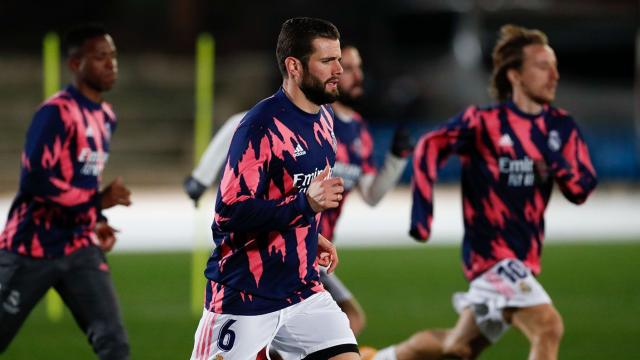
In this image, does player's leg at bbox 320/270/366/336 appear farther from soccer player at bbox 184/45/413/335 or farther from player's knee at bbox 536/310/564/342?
player's knee at bbox 536/310/564/342

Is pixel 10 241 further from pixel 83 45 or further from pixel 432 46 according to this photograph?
pixel 432 46

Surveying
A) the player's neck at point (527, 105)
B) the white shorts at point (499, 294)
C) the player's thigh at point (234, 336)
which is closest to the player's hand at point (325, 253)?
the player's thigh at point (234, 336)

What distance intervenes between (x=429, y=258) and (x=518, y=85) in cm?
950

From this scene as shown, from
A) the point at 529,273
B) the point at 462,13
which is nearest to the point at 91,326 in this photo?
the point at 529,273

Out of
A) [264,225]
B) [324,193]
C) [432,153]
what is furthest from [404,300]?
[324,193]

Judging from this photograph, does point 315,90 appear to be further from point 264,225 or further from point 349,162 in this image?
point 349,162

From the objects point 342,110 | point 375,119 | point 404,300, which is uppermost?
point 342,110

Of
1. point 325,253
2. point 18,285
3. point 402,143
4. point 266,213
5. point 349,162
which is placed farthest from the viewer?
point 349,162

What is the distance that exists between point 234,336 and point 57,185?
1.95 meters

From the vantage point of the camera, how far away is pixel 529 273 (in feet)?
23.5

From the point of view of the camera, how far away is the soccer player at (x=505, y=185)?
724 cm

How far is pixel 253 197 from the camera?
5426 millimetres

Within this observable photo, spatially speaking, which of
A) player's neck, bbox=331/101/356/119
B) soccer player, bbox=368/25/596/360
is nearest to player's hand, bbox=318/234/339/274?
soccer player, bbox=368/25/596/360

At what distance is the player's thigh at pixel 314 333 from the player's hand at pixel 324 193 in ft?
2.05
